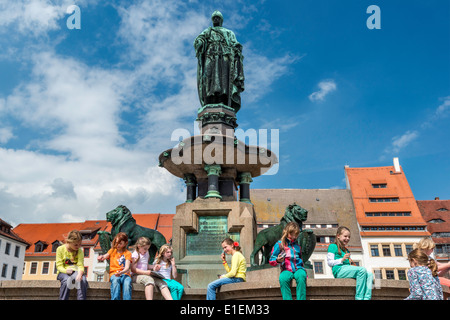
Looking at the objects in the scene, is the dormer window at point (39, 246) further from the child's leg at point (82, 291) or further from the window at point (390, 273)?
the child's leg at point (82, 291)

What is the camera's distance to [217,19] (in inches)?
447

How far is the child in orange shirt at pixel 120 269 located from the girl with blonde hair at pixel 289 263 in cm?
175

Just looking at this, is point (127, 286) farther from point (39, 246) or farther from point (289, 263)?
point (39, 246)

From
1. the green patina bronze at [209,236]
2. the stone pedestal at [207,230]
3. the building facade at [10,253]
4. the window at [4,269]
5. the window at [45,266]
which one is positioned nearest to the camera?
the stone pedestal at [207,230]

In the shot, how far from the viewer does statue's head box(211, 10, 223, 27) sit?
37.2 feet

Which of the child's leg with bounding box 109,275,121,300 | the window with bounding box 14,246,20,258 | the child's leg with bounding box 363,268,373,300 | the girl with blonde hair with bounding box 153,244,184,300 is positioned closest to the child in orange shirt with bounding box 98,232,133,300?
the child's leg with bounding box 109,275,121,300

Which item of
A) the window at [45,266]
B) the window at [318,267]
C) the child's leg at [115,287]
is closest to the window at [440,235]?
the window at [318,267]

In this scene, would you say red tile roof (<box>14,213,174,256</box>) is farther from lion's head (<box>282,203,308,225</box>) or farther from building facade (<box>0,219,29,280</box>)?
lion's head (<box>282,203,308,225</box>)

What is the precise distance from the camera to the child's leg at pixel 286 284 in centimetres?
511

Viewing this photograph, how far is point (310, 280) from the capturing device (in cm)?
525

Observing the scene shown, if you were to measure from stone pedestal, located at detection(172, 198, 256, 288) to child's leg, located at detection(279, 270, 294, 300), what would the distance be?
3241mm

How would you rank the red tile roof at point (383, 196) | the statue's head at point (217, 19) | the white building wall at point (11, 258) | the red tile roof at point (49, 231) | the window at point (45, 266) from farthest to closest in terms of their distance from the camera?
1. the red tile roof at point (49, 231)
2. the window at point (45, 266)
3. the white building wall at point (11, 258)
4. the red tile roof at point (383, 196)
5. the statue's head at point (217, 19)
